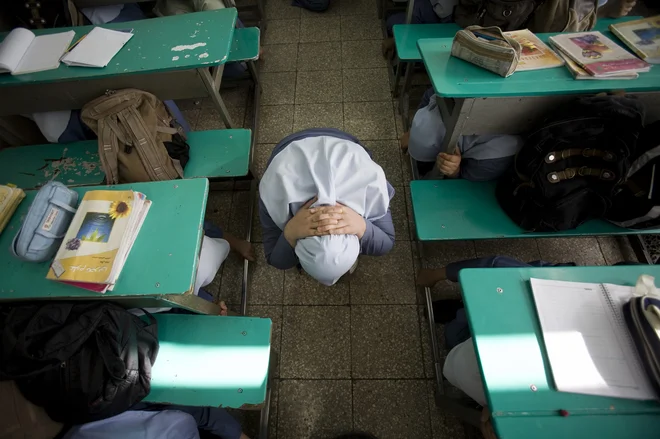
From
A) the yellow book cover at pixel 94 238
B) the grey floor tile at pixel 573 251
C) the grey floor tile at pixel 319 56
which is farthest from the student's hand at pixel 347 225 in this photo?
the grey floor tile at pixel 319 56

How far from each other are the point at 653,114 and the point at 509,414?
1.54 m

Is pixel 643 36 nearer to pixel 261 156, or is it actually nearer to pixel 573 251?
pixel 573 251

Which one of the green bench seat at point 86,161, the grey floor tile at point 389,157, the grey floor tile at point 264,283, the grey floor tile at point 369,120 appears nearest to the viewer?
the green bench seat at point 86,161

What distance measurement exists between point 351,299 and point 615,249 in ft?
5.91

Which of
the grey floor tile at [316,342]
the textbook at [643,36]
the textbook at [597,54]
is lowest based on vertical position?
the grey floor tile at [316,342]

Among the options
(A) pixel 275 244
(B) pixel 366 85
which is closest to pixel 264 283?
(A) pixel 275 244

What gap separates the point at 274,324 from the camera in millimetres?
1966

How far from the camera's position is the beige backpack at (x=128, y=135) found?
5.52 feet

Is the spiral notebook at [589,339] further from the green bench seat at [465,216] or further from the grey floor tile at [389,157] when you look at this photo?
the grey floor tile at [389,157]

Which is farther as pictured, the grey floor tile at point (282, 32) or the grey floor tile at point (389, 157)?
the grey floor tile at point (282, 32)

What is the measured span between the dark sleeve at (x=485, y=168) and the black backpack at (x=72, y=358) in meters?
1.78

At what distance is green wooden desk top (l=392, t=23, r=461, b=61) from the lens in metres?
2.30

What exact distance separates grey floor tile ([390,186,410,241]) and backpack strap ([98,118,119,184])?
5.71 ft

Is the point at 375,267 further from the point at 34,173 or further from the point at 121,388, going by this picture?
the point at 34,173
